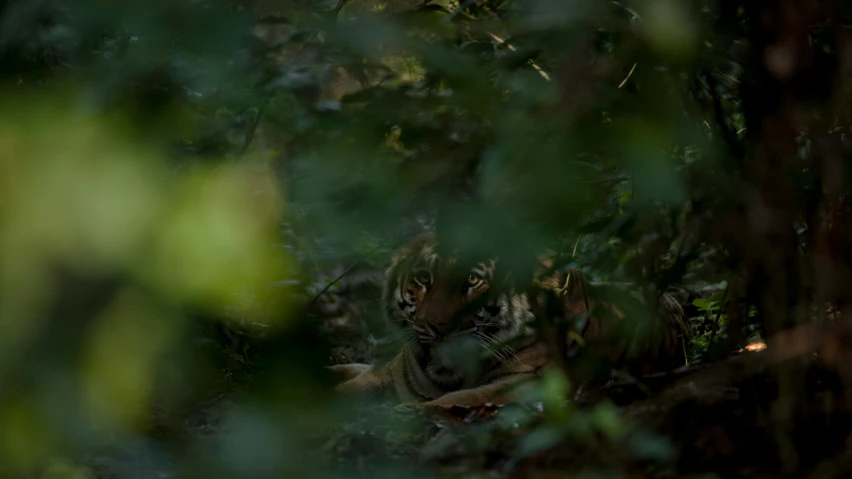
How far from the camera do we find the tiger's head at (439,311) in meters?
3.64

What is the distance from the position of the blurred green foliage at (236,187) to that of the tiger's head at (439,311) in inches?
85.3

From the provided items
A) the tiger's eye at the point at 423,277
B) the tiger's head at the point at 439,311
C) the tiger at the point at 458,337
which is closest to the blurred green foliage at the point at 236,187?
the tiger at the point at 458,337

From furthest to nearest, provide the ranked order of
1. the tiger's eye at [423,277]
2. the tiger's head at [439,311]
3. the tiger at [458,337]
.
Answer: the tiger's eye at [423,277] → the tiger's head at [439,311] → the tiger at [458,337]

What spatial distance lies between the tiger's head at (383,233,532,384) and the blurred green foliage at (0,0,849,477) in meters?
2.17

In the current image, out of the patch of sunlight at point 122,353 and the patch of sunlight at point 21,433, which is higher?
the patch of sunlight at point 122,353

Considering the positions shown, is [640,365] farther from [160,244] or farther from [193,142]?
[160,244]

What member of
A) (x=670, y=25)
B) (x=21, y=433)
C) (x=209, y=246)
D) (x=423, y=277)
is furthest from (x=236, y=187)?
(x=423, y=277)

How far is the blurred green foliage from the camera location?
Result: 701mm

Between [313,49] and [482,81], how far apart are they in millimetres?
233

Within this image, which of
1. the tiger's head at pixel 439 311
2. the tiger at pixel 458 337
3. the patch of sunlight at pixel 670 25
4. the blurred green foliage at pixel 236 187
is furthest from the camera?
the tiger's head at pixel 439 311

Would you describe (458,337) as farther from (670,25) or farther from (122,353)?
(122,353)

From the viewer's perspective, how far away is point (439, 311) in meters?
3.69

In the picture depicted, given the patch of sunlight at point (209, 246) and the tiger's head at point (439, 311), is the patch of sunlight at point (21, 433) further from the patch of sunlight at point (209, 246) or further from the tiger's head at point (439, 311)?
the tiger's head at point (439, 311)

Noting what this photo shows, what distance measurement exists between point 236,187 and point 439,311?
115 inches
